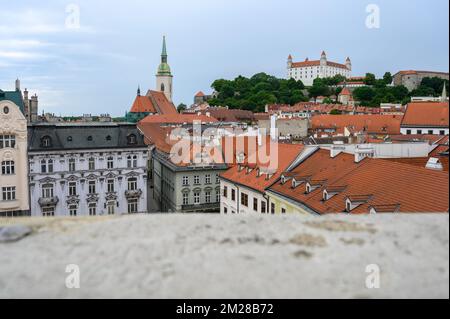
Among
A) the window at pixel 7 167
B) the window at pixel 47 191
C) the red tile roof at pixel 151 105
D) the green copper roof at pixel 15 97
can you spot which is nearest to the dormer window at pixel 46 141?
the window at pixel 7 167

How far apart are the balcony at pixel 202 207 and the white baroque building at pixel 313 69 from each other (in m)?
152

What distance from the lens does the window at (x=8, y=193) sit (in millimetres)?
31641

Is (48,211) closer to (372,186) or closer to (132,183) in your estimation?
(132,183)

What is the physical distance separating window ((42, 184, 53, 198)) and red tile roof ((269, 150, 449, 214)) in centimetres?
1638

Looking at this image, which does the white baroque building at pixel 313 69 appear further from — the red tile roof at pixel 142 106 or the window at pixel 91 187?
the window at pixel 91 187

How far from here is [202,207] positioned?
36406mm

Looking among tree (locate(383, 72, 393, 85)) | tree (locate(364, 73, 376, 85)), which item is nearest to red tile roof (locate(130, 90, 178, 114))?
tree (locate(364, 73, 376, 85))

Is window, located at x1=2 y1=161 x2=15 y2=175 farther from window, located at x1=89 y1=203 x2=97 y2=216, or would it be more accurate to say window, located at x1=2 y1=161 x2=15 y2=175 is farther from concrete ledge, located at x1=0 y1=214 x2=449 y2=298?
concrete ledge, located at x1=0 y1=214 x2=449 y2=298

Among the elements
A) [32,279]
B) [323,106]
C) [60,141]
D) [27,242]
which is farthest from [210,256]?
[323,106]

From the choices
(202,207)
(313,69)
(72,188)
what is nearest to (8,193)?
(72,188)

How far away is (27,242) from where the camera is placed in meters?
4.13

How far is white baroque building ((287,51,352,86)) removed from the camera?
180 m

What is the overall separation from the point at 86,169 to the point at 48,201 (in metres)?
3.36
